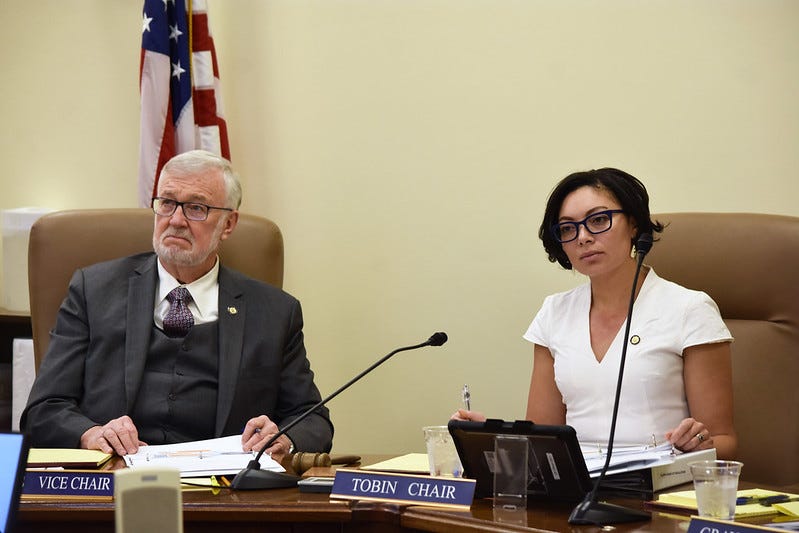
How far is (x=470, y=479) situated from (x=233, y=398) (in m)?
1.00

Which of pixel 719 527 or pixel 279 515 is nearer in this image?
pixel 719 527

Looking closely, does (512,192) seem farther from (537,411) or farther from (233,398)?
(233,398)

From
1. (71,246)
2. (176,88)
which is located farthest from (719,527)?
(176,88)

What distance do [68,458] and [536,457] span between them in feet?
3.23

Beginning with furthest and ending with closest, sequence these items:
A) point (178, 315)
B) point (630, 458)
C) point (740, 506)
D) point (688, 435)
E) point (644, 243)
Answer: point (178, 315)
point (688, 435)
point (630, 458)
point (644, 243)
point (740, 506)

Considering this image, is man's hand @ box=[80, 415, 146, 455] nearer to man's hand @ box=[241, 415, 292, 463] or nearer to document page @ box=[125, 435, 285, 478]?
document page @ box=[125, 435, 285, 478]

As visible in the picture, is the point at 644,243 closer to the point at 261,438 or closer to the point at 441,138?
the point at 261,438

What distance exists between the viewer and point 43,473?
190 cm

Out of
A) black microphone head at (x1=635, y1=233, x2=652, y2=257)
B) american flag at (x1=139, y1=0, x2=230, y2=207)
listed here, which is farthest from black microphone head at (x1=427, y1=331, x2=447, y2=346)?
american flag at (x1=139, y1=0, x2=230, y2=207)

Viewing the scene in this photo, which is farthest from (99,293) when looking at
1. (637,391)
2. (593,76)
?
(593,76)

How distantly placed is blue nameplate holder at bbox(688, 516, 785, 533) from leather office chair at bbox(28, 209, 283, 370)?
1.75m

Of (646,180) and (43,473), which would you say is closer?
(43,473)

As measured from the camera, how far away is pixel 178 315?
108 inches

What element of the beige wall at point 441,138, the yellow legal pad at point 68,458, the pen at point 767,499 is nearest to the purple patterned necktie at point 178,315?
the yellow legal pad at point 68,458
